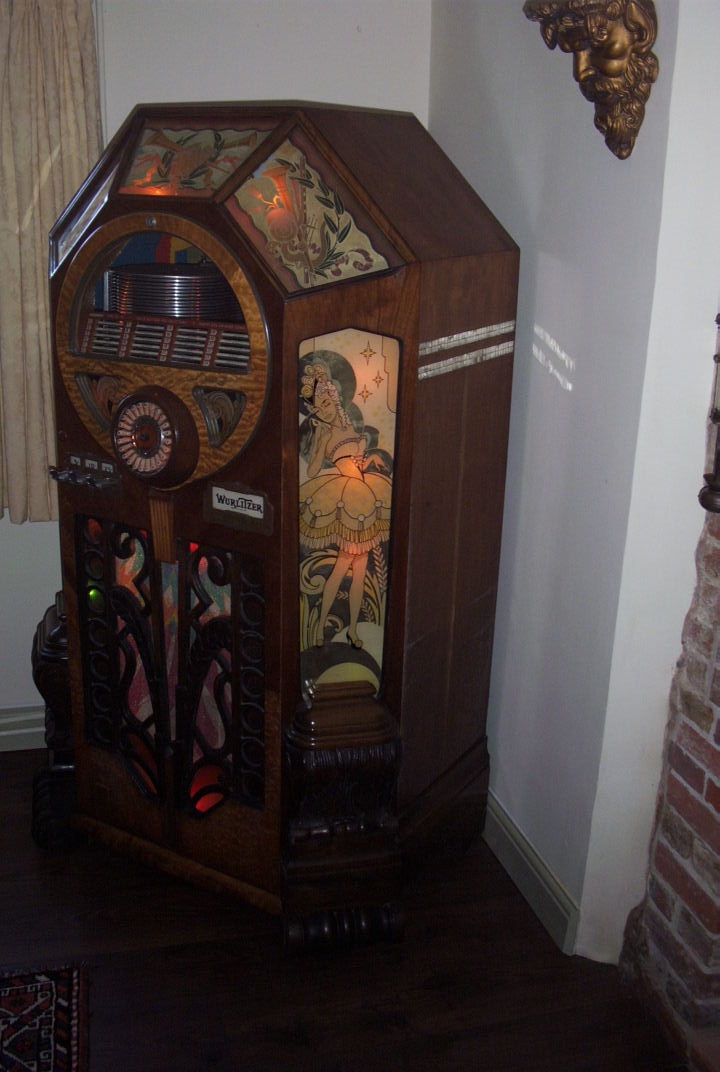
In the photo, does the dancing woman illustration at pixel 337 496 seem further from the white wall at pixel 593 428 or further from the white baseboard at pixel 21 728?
the white baseboard at pixel 21 728

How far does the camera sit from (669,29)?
6.23 ft

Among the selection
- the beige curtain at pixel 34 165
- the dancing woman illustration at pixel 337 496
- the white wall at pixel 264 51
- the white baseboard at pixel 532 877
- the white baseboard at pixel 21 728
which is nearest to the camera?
the dancing woman illustration at pixel 337 496

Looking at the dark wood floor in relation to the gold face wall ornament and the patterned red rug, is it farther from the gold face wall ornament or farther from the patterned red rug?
the gold face wall ornament

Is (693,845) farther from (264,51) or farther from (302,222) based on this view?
(264,51)

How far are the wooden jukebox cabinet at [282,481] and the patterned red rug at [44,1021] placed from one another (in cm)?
44

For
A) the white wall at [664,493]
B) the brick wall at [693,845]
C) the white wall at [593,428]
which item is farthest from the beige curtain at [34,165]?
the brick wall at [693,845]

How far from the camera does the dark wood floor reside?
2.21m

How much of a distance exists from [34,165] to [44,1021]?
7.18 feet

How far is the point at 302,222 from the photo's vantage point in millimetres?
2172

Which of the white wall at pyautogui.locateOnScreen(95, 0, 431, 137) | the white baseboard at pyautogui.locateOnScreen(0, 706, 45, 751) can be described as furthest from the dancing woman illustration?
the white baseboard at pyautogui.locateOnScreen(0, 706, 45, 751)

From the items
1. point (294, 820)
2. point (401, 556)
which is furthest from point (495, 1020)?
point (401, 556)

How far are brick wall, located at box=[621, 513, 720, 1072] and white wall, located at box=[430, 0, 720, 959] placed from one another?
5cm

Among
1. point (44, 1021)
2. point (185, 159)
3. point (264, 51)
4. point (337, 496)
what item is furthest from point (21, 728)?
point (264, 51)

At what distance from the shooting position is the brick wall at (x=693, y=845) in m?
2.16
